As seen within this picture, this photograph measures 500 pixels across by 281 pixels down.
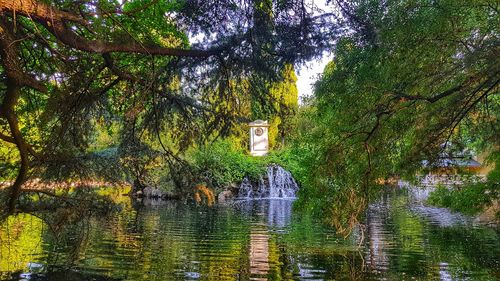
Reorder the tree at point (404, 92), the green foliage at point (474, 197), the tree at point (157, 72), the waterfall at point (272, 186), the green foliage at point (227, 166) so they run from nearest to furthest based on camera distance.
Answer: the tree at point (157, 72)
the tree at point (404, 92)
the green foliage at point (474, 197)
the green foliage at point (227, 166)
the waterfall at point (272, 186)

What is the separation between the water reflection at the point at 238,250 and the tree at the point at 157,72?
120 cm

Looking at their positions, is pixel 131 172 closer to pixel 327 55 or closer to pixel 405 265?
pixel 327 55

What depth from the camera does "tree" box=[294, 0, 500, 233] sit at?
5.59 m

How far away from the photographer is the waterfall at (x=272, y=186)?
23.5 meters

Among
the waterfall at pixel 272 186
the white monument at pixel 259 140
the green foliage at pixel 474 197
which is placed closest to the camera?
the green foliage at pixel 474 197

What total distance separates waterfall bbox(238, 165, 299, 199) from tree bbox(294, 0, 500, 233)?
50.7ft

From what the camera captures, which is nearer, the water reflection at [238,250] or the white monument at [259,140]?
the water reflection at [238,250]

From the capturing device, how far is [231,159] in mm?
23547

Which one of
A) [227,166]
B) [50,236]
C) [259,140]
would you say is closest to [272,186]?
[227,166]

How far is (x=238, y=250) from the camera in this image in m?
8.28

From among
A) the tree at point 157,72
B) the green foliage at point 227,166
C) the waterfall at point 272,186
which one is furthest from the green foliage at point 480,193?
the green foliage at point 227,166

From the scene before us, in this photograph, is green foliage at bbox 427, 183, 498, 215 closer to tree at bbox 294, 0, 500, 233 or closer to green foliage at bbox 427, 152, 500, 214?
green foliage at bbox 427, 152, 500, 214

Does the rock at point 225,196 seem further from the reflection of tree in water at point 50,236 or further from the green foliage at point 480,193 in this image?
the reflection of tree in water at point 50,236

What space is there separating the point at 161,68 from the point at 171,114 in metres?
0.62
